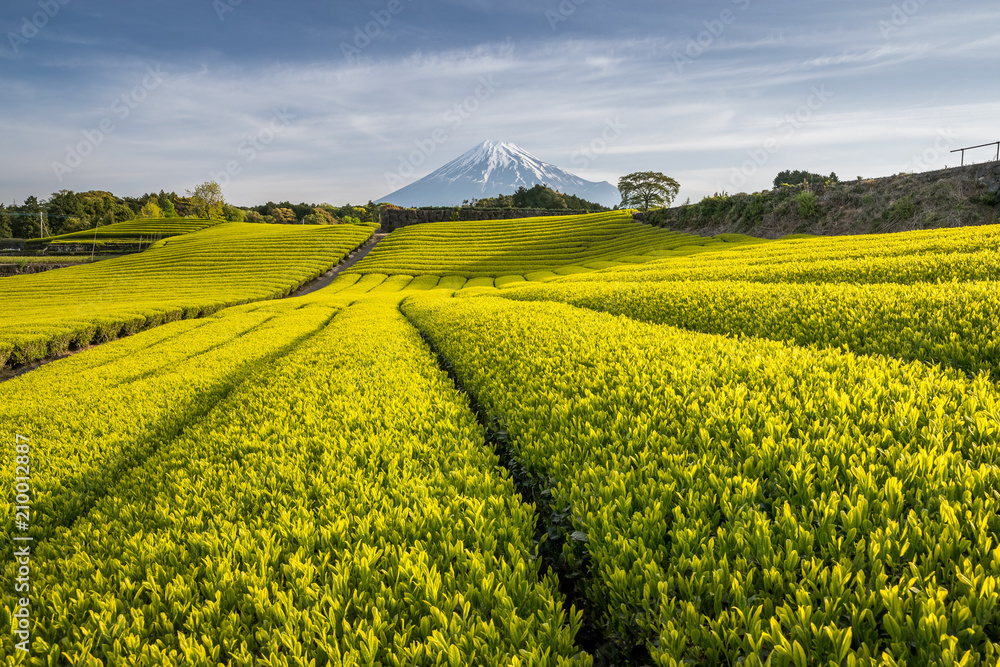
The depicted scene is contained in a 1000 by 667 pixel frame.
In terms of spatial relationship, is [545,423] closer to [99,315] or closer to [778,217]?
[99,315]

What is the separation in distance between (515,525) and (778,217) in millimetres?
43051

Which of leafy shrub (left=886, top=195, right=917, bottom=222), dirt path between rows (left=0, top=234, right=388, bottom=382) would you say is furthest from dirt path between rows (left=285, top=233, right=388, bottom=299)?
leafy shrub (left=886, top=195, right=917, bottom=222)

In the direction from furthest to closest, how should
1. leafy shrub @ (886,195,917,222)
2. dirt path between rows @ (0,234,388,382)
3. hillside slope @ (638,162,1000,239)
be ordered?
leafy shrub @ (886,195,917,222) → hillside slope @ (638,162,1000,239) → dirt path between rows @ (0,234,388,382)

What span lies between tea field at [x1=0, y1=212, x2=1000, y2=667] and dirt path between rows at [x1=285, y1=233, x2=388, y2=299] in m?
36.4

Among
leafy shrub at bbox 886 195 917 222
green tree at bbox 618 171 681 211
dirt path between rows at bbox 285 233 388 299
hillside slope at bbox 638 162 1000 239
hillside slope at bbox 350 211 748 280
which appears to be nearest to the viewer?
hillside slope at bbox 638 162 1000 239

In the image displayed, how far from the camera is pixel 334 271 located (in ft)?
165

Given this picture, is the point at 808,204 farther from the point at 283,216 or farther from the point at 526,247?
the point at 283,216

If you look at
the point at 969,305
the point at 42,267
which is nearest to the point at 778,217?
the point at 969,305

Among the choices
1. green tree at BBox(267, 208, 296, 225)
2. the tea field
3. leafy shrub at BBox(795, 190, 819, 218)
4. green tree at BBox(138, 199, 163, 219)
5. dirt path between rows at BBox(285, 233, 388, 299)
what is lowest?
the tea field

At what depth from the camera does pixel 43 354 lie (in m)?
17.9

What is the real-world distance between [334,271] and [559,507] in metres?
51.8

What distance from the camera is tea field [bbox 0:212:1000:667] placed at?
201 cm

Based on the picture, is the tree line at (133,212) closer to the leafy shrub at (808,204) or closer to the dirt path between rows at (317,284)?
the dirt path between rows at (317,284)

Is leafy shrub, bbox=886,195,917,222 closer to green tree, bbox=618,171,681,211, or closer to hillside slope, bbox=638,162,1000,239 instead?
hillside slope, bbox=638,162,1000,239
